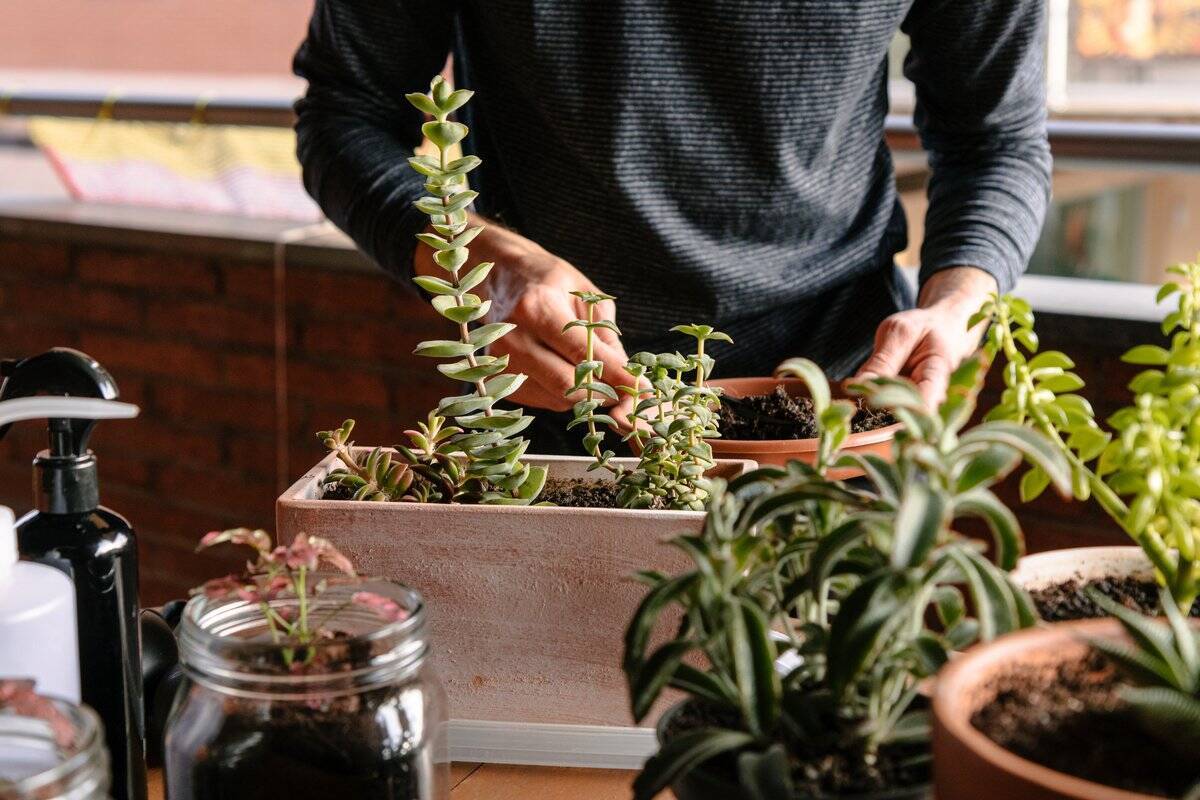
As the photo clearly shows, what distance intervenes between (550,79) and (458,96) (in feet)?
1.85

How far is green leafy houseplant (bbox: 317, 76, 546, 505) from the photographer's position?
2.81 feet

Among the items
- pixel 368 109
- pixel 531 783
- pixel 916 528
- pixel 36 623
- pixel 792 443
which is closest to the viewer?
pixel 916 528

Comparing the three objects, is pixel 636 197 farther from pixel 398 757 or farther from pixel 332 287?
pixel 332 287

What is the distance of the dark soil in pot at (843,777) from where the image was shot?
551 millimetres

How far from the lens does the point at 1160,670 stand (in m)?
0.53

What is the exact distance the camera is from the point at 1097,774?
50 cm

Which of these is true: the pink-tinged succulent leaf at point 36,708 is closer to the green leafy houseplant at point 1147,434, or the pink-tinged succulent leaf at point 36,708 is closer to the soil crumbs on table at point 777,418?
the green leafy houseplant at point 1147,434

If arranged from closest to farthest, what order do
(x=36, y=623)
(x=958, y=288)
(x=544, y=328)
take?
(x=36, y=623) → (x=544, y=328) → (x=958, y=288)

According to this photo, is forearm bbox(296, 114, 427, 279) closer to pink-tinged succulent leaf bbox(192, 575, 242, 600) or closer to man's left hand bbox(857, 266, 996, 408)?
man's left hand bbox(857, 266, 996, 408)

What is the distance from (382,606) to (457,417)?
27 centimetres

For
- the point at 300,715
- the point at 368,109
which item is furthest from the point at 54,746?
the point at 368,109

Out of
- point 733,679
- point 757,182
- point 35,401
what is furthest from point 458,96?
point 757,182

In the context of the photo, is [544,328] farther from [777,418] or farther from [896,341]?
[896,341]

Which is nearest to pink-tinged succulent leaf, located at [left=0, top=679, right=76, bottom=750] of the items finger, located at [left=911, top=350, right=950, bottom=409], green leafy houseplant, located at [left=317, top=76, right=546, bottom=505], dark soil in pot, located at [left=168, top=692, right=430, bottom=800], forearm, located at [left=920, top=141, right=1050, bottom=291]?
dark soil in pot, located at [left=168, top=692, right=430, bottom=800]
